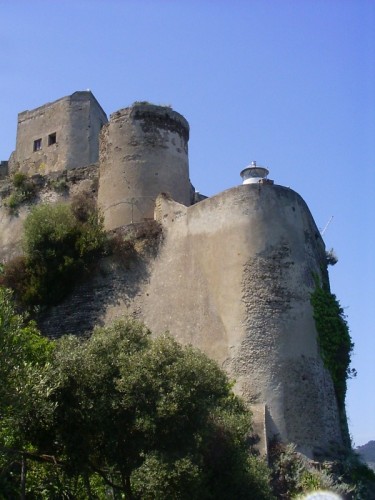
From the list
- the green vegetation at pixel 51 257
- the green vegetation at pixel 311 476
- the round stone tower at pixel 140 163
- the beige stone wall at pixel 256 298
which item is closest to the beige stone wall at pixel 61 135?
the round stone tower at pixel 140 163

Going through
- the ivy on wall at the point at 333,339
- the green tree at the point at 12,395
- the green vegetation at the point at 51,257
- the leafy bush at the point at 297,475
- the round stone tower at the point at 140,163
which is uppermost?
the round stone tower at the point at 140,163

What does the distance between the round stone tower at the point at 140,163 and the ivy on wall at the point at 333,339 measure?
6.76 metres

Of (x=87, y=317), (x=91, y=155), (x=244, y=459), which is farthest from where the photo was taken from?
(x=91, y=155)

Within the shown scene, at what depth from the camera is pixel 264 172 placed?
2370 cm

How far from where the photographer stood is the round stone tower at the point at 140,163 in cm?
2514

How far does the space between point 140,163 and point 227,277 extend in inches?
253

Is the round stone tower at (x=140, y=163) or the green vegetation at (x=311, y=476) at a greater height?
the round stone tower at (x=140, y=163)

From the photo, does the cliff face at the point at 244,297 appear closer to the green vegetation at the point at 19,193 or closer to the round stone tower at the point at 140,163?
the round stone tower at the point at 140,163

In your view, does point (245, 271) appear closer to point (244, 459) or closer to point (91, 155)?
point (244, 459)

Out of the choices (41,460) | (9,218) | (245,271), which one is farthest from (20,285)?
(41,460)

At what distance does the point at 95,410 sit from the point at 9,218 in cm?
1530

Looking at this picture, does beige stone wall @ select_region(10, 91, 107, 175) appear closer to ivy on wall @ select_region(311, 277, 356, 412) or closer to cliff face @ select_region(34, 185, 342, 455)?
cliff face @ select_region(34, 185, 342, 455)

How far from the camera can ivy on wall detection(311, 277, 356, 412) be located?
67.6 ft

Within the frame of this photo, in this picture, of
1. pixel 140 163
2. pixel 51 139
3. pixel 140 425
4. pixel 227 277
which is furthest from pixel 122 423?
pixel 51 139
